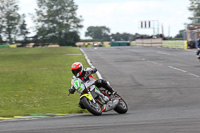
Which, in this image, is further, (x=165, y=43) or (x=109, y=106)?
(x=165, y=43)

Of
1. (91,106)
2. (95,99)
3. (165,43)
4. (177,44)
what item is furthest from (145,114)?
(165,43)

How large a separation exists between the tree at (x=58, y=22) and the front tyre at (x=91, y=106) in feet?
340

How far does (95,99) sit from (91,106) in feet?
1.59

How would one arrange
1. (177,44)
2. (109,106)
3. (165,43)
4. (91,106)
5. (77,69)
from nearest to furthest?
(91,106) < (77,69) < (109,106) < (177,44) < (165,43)

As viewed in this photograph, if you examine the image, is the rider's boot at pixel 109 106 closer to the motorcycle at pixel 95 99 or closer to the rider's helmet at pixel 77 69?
the motorcycle at pixel 95 99

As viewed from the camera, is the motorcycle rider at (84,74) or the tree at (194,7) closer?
the motorcycle rider at (84,74)

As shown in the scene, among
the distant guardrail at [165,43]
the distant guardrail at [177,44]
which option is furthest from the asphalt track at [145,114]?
the distant guardrail at [165,43]

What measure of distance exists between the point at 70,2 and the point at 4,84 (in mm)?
99729

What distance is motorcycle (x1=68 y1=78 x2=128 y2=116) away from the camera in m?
9.77

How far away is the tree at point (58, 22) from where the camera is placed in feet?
372

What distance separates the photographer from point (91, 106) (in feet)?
32.0

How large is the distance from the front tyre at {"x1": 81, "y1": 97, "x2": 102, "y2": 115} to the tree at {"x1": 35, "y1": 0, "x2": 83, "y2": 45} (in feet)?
340

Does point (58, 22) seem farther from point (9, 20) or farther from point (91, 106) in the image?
point (91, 106)

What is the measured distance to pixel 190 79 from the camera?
1819 cm
